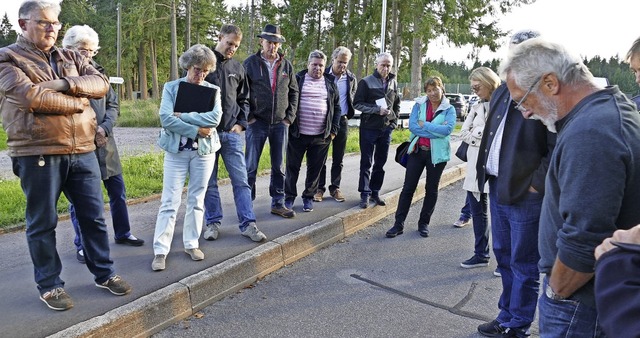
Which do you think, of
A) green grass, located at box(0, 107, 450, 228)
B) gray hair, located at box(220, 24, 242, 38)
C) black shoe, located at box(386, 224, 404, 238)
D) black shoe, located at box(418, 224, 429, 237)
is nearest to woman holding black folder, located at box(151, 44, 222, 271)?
gray hair, located at box(220, 24, 242, 38)

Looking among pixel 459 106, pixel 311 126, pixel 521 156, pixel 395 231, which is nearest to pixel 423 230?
pixel 395 231

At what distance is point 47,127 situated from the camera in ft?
10.2

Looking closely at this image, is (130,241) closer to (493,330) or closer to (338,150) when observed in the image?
(338,150)

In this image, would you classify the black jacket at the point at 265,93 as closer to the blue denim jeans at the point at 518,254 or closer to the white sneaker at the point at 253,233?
the white sneaker at the point at 253,233

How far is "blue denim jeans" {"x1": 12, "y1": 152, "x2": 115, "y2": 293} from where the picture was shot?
10.4 ft

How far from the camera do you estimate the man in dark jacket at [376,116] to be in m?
6.26

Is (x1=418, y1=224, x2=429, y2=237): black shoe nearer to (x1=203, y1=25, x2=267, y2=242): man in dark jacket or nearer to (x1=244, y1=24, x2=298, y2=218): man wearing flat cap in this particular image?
(x1=244, y1=24, x2=298, y2=218): man wearing flat cap

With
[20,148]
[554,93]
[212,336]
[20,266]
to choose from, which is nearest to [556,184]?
[554,93]

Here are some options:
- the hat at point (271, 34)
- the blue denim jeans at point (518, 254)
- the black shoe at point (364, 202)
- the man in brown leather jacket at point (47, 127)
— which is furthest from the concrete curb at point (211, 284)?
the hat at point (271, 34)

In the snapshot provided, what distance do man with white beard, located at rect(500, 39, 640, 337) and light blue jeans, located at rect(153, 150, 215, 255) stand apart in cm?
302

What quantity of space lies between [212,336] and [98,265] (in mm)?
1055

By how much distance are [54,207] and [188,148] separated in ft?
4.27

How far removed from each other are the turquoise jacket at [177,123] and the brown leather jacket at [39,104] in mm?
909

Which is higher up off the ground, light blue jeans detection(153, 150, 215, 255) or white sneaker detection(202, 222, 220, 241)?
light blue jeans detection(153, 150, 215, 255)
